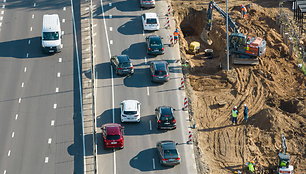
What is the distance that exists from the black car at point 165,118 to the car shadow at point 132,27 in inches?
768

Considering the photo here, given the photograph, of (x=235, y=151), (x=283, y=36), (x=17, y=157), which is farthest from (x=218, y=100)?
(x=17, y=157)

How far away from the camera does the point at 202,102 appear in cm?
8962

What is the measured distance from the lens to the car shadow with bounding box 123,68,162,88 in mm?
91062

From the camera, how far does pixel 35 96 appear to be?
9012cm

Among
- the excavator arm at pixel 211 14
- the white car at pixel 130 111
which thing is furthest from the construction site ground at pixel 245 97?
the white car at pixel 130 111

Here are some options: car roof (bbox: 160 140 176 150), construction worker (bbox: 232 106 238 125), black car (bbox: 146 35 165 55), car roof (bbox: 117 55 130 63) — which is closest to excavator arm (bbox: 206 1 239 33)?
black car (bbox: 146 35 165 55)

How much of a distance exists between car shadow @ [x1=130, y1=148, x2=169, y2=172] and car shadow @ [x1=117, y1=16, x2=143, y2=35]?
77.0ft

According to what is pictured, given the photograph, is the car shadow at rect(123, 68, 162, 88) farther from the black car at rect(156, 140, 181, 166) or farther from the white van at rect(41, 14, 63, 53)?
the black car at rect(156, 140, 181, 166)

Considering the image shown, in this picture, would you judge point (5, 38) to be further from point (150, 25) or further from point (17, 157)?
point (17, 157)

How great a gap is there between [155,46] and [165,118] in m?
14.3

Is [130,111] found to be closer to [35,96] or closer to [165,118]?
[165,118]

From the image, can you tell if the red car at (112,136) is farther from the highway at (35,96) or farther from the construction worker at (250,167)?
the construction worker at (250,167)

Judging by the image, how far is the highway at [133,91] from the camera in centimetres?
7975

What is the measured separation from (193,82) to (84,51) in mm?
13619
